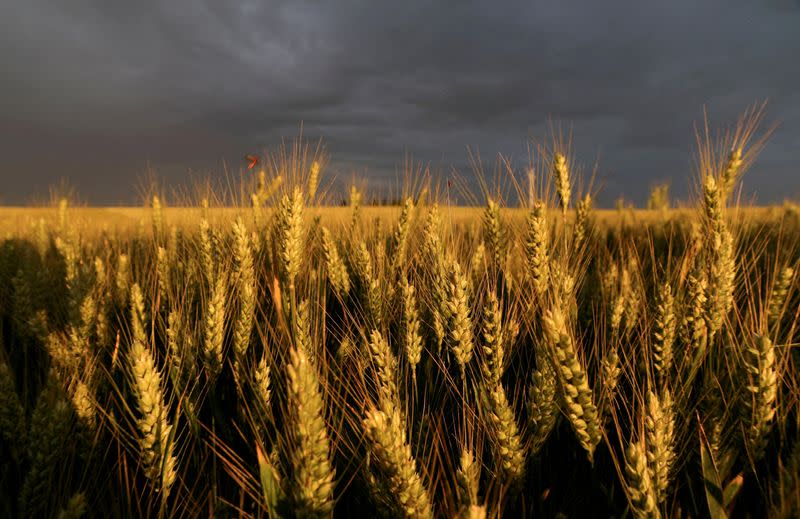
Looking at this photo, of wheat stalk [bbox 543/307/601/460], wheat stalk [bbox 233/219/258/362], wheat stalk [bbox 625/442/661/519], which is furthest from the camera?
wheat stalk [bbox 233/219/258/362]

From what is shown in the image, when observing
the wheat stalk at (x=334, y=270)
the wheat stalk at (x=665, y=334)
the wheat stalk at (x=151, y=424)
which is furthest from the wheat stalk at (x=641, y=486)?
the wheat stalk at (x=334, y=270)

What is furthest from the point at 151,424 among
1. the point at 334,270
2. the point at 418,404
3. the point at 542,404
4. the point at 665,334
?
the point at 665,334

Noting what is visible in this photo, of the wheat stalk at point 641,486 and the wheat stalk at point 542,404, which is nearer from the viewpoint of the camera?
the wheat stalk at point 641,486

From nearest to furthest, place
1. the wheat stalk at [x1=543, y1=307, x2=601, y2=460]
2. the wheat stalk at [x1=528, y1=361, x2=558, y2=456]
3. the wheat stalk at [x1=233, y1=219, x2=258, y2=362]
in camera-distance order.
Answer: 1. the wheat stalk at [x1=543, y1=307, x2=601, y2=460]
2. the wheat stalk at [x1=528, y1=361, x2=558, y2=456]
3. the wheat stalk at [x1=233, y1=219, x2=258, y2=362]

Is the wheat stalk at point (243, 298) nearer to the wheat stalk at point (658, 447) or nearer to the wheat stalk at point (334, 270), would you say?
the wheat stalk at point (334, 270)

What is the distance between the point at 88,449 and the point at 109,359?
830 mm

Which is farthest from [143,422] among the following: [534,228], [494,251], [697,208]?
[697,208]

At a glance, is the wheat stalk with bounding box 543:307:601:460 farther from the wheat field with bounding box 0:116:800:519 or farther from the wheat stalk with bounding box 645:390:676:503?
the wheat stalk with bounding box 645:390:676:503

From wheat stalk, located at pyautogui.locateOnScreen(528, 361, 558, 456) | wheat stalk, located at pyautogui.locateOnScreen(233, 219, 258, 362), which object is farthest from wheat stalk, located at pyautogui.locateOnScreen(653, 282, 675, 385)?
wheat stalk, located at pyautogui.locateOnScreen(233, 219, 258, 362)

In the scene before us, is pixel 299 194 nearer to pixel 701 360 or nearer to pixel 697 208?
pixel 701 360

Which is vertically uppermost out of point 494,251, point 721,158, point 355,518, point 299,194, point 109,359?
point 721,158

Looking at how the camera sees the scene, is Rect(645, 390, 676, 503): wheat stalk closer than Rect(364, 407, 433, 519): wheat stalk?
No

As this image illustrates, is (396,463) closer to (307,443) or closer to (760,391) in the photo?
(307,443)

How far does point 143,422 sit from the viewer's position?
3.98ft
